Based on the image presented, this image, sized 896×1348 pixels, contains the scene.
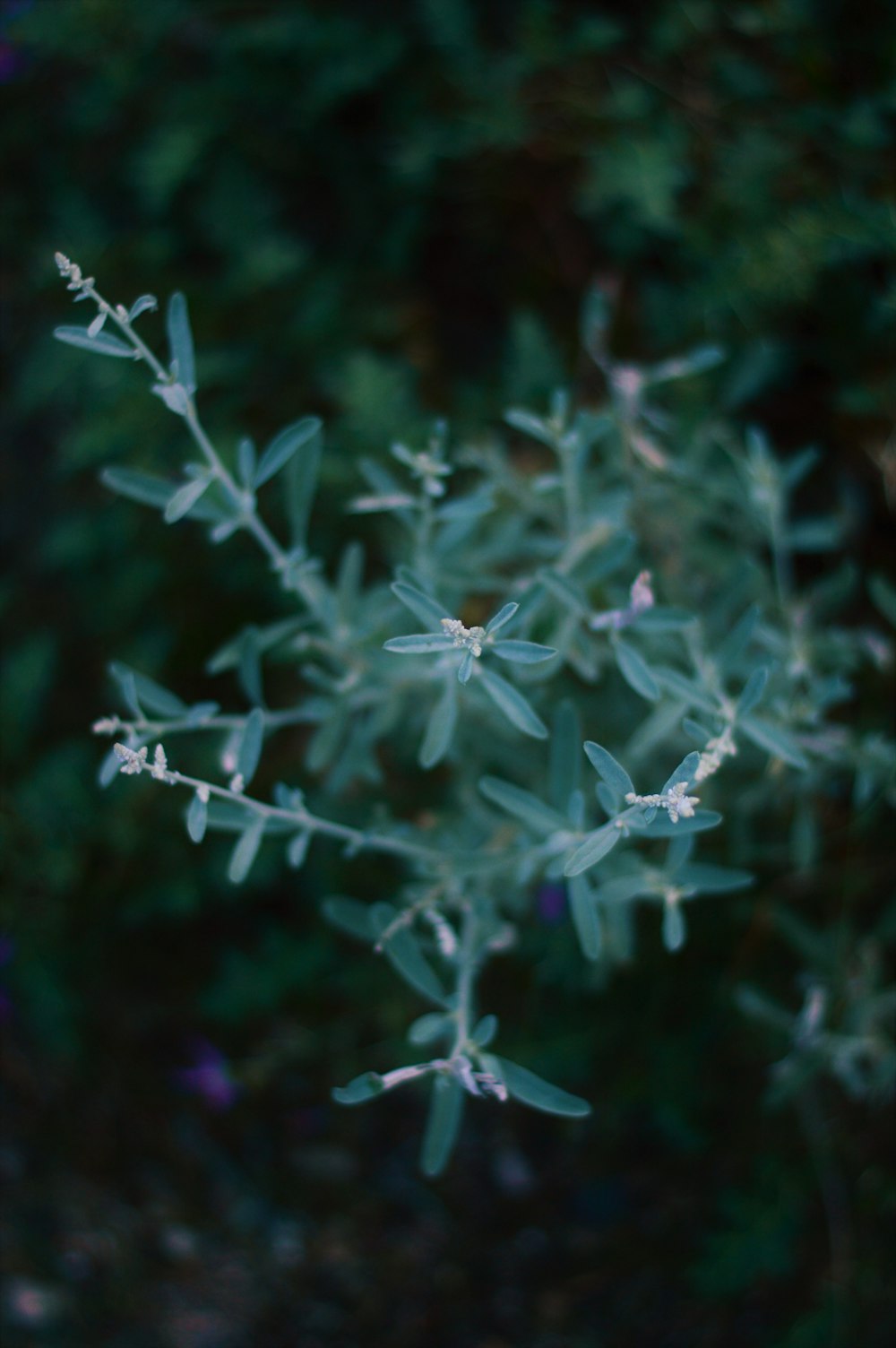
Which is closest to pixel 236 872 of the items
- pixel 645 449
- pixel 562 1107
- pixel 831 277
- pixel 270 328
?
pixel 562 1107

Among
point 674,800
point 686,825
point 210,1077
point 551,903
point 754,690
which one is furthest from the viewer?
point 210,1077

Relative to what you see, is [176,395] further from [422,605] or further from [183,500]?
[422,605]

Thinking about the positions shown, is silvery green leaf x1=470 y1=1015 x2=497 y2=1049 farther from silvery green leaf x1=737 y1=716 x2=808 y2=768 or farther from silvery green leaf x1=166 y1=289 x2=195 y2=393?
silvery green leaf x1=166 y1=289 x2=195 y2=393

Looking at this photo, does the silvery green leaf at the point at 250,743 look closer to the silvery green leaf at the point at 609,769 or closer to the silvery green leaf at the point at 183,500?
the silvery green leaf at the point at 183,500

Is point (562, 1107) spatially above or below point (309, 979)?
above

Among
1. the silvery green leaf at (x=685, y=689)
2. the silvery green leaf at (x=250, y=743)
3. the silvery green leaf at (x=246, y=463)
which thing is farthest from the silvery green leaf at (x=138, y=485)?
the silvery green leaf at (x=685, y=689)

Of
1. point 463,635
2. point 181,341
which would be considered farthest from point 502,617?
point 181,341

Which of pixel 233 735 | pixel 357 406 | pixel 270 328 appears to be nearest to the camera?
pixel 233 735

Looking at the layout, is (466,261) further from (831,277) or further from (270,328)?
(831,277)
